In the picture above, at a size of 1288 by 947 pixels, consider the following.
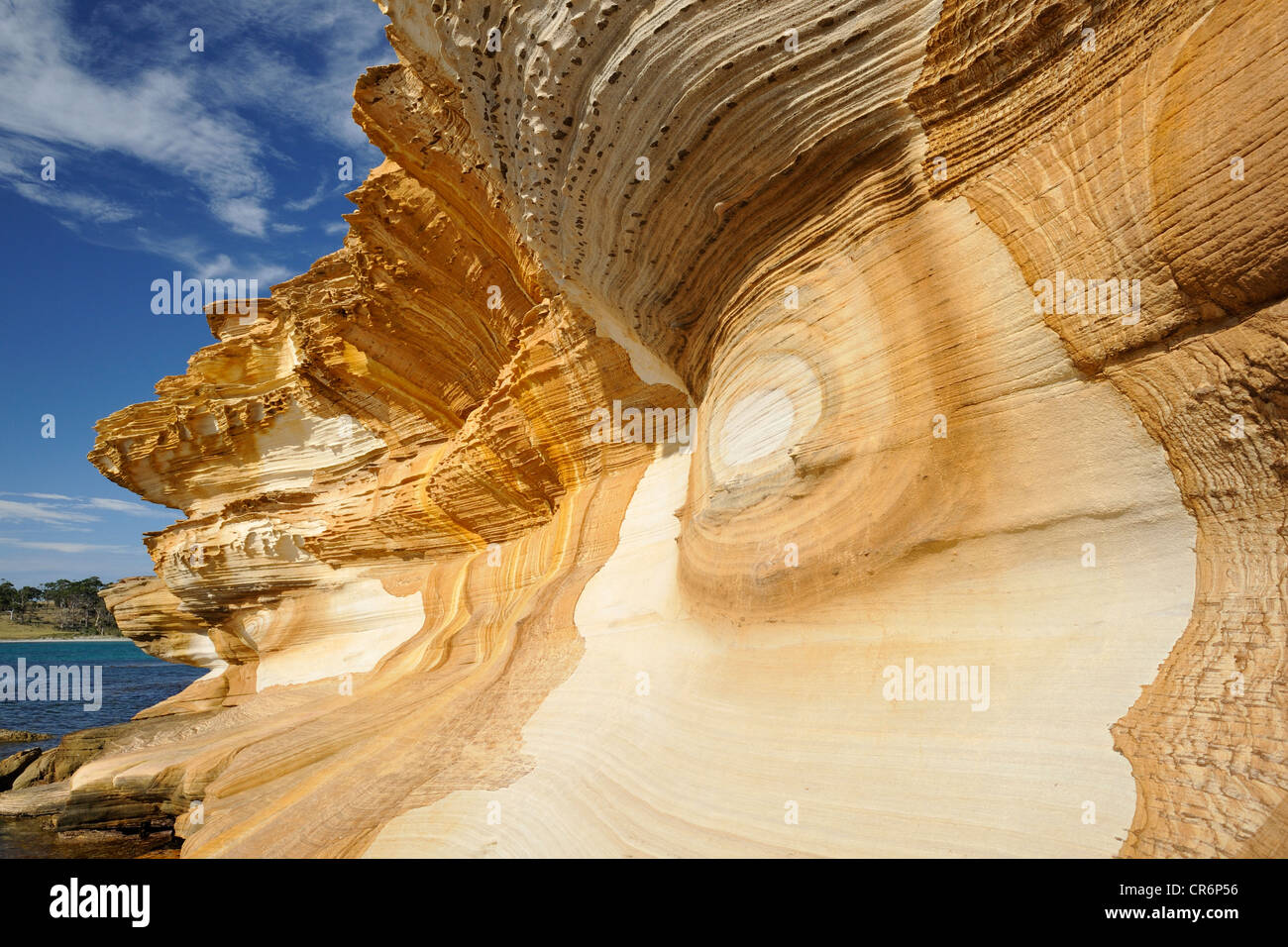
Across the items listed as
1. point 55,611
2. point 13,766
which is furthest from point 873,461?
point 55,611

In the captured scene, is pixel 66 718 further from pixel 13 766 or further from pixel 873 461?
pixel 873 461

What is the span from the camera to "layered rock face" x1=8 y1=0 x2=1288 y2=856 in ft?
7.29

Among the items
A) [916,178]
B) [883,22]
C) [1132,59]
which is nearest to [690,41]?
[883,22]

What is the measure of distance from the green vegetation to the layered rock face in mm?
59779

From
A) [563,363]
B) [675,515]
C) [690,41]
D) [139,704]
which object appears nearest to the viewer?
[690,41]

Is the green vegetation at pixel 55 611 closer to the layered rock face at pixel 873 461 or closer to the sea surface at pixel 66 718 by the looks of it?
the sea surface at pixel 66 718

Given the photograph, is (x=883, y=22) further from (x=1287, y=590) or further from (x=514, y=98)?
(x=1287, y=590)

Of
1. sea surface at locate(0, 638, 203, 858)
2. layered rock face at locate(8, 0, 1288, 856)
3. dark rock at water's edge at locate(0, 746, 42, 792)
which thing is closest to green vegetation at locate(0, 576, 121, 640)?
sea surface at locate(0, 638, 203, 858)

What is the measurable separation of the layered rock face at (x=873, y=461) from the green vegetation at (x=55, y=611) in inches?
2354

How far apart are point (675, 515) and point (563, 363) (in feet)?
6.63

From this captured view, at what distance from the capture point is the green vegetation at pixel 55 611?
5362 centimetres

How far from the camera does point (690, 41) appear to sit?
11.3 ft

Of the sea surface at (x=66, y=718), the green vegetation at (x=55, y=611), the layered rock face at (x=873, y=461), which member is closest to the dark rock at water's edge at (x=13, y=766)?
the sea surface at (x=66, y=718)

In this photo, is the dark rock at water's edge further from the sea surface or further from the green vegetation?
the green vegetation
